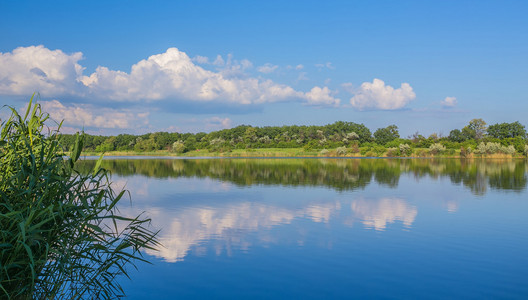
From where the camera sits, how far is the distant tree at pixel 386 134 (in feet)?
316

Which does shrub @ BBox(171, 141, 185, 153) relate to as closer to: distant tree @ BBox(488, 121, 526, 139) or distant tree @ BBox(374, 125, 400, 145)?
distant tree @ BBox(374, 125, 400, 145)

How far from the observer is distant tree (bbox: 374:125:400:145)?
9644 cm

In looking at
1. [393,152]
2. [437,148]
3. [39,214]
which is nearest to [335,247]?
[39,214]

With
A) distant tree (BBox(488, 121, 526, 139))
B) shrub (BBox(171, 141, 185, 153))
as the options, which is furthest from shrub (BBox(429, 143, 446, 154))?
shrub (BBox(171, 141, 185, 153))

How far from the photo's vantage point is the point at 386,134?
9788 centimetres

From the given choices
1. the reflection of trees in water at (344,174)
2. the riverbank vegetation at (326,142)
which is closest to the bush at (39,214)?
the reflection of trees in water at (344,174)

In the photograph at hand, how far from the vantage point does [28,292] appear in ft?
17.5

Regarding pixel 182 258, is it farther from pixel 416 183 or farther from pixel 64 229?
pixel 416 183

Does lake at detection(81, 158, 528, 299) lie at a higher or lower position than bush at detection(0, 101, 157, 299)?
lower

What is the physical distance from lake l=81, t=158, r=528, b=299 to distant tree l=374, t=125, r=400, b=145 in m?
78.5

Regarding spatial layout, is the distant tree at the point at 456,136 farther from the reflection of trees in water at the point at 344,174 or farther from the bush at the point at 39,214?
the bush at the point at 39,214

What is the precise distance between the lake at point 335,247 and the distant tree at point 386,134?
78.5 m

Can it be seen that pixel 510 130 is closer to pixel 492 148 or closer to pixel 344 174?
pixel 492 148

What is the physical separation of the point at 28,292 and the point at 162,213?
1037 cm
